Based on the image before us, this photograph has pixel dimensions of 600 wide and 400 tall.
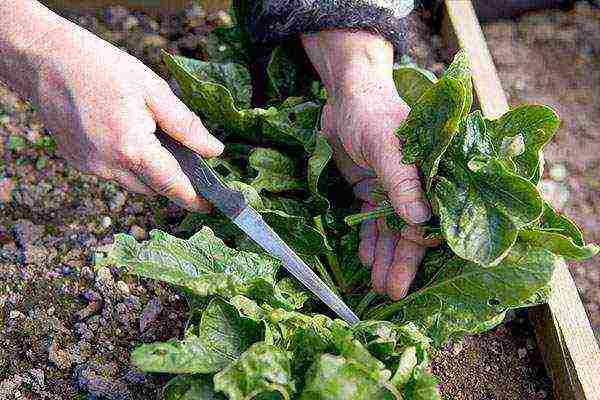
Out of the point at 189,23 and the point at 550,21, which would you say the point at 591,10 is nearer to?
the point at 550,21

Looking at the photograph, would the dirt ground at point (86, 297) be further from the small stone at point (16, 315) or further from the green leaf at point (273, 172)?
the green leaf at point (273, 172)

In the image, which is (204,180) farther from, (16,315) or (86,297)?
(16,315)

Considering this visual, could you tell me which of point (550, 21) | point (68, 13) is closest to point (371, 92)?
point (68, 13)

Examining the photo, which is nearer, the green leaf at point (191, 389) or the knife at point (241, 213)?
the green leaf at point (191, 389)

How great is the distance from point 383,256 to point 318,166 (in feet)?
0.76

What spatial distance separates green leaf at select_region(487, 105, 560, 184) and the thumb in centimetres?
55

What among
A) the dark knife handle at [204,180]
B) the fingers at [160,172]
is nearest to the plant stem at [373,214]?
the dark knife handle at [204,180]

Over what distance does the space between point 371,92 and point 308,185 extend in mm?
276

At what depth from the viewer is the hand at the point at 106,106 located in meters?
1.56

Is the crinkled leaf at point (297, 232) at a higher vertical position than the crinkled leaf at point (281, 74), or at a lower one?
lower

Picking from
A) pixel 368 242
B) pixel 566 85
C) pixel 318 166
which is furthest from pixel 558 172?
pixel 318 166

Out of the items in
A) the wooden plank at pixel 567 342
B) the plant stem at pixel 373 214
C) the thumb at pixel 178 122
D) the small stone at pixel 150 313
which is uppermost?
the thumb at pixel 178 122

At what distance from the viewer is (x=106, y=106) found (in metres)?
1.56

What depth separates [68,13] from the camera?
2461 millimetres
